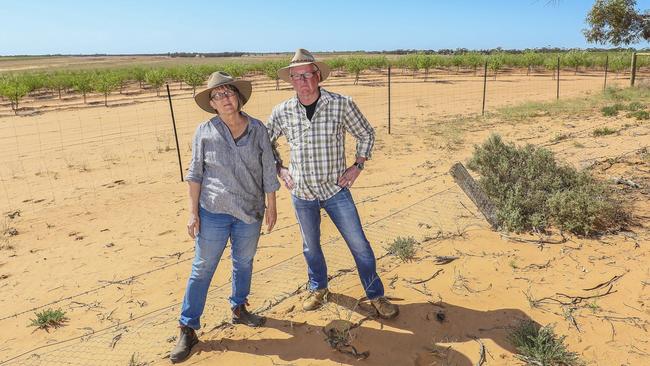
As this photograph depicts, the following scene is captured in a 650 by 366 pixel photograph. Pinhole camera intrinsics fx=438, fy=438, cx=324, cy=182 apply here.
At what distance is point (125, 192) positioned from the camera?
759 centimetres

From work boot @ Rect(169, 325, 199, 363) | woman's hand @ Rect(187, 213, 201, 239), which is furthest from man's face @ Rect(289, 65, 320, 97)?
work boot @ Rect(169, 325, 199, 363)

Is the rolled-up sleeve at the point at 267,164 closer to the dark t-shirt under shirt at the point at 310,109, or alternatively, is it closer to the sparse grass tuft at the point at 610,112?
the dark t-shirt under shirt at the point at 310,109

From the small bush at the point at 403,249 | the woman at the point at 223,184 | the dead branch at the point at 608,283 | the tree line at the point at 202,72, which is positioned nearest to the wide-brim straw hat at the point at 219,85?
the woman at the point at 223,184

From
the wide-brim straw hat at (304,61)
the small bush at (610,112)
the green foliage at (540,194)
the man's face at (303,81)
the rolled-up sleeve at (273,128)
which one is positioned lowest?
the green foliage at (540,194)

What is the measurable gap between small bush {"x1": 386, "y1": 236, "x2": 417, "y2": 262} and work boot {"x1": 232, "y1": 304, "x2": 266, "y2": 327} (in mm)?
1478

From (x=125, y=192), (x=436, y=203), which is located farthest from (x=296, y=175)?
(x=125, y=192)

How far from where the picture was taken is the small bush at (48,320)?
3.50m

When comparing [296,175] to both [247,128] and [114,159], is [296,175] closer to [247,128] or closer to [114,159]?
[247,128]

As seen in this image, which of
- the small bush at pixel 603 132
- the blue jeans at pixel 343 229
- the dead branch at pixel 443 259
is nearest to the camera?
the blue jeans at pixel 343 229

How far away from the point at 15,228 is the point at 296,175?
523 centimetres

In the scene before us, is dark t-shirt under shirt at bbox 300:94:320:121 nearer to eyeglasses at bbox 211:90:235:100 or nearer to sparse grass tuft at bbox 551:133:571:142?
eyeglasses at bbox 211:90:235:100

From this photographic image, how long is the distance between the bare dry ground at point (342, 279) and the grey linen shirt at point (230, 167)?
1.01 meters

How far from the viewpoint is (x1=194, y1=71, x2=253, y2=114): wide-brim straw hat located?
260 centimetres

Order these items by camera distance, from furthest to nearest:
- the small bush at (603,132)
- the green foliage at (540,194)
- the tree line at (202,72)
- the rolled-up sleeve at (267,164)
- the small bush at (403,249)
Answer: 1. the tree line at (202,72)
2. the small bush at (603,132)
3. the green foliage at (540,194)
4. the small bush at (403,249)
5. the rolled-up sleeve at (267,164)
